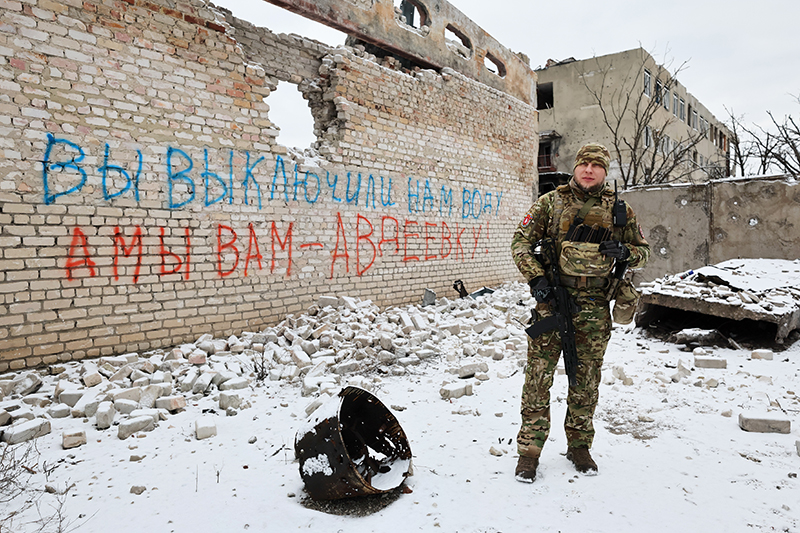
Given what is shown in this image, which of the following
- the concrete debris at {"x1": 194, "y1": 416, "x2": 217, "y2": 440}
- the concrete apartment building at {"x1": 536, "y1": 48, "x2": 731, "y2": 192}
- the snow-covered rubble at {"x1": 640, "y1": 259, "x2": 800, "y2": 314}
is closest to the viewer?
the concrete debris at {"x1": 194, "y1": 416, "x2": 217, "y2": 440}

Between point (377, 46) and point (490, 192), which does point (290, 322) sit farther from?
point (490, 192)

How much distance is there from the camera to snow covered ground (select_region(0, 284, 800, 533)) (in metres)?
2.01

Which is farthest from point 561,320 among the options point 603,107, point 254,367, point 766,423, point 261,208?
point 603,107

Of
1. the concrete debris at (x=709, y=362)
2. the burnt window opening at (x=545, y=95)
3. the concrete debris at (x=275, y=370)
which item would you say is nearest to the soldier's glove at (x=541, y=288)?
the concrete debris at (x=275, y=370)

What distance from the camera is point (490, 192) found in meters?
9.15

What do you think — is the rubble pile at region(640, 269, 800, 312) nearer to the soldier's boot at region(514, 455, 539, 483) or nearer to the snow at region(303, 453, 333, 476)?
the soldier's boot at region(514, 455, 539, 483)

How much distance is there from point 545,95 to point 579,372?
65.2 ft

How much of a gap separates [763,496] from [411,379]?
8.45ft

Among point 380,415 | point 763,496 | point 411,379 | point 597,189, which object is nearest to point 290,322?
point 411,379

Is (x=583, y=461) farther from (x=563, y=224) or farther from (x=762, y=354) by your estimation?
(x=762, y=354)

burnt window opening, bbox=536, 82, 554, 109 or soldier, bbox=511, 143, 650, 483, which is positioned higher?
burnt window opening, bbox=536, 82, 554, 109

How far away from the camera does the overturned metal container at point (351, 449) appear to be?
2002 mm

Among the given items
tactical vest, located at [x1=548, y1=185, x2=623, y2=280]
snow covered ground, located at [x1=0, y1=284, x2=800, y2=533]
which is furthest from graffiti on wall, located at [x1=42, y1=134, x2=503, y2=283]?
tactical vest, located at [x1=548, y1=185, x2=623, y2=280]

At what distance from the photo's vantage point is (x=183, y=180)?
4777 millimetres
